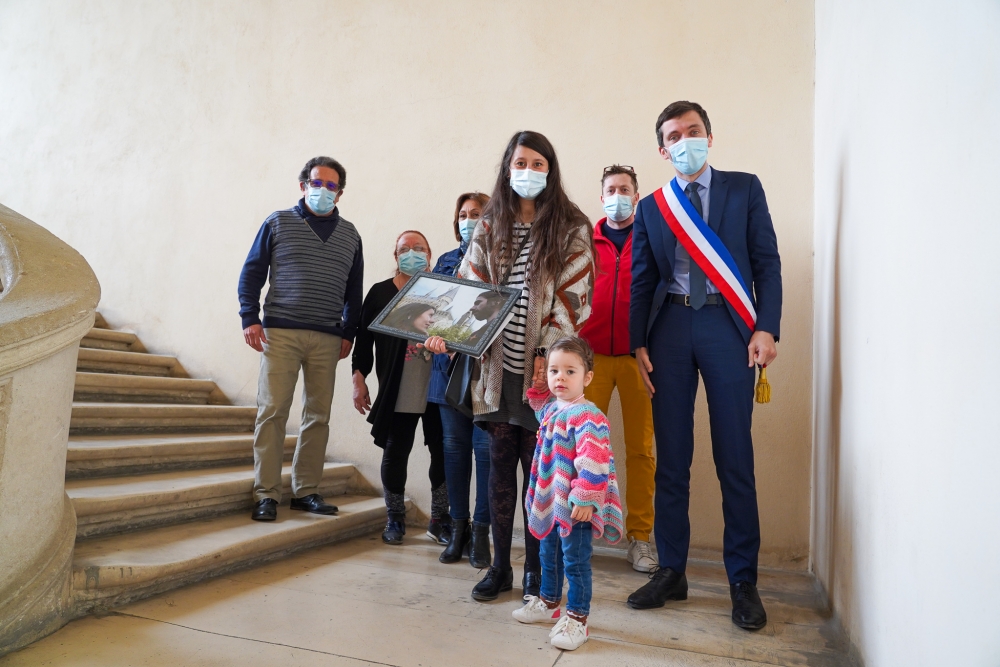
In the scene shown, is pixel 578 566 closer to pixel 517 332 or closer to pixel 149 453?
pixel 517 332

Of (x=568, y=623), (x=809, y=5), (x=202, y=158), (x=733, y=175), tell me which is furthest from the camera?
(x=202, y=158)

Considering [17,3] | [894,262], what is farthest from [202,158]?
[894,262]

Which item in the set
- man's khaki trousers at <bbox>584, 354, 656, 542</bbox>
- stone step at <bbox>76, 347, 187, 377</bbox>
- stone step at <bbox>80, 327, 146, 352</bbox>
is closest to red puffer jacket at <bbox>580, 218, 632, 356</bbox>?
man's khaki trousers at <bbox>584, 354, 656, 542</bbox>

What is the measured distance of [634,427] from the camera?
9.66ft

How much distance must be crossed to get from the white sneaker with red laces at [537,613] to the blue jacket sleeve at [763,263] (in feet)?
3.61

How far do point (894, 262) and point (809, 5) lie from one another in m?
2.35

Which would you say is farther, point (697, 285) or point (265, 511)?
point (265, 511)

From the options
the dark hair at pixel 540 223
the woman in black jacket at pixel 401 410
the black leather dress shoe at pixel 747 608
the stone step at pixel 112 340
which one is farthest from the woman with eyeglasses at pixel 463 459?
the stone step at pixel 112 340

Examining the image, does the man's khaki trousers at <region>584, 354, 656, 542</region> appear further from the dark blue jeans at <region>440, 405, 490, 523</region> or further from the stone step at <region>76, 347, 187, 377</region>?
the stone step at <region>76, 347, 187, 377</region>

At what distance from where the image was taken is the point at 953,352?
1.09m

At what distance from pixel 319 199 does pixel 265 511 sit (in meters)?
1.43

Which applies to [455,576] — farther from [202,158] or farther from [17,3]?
[17,3]

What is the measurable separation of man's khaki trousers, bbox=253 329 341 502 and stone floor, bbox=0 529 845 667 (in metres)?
0.53

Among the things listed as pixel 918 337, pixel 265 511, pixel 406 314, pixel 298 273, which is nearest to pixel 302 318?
pixel 298 273
